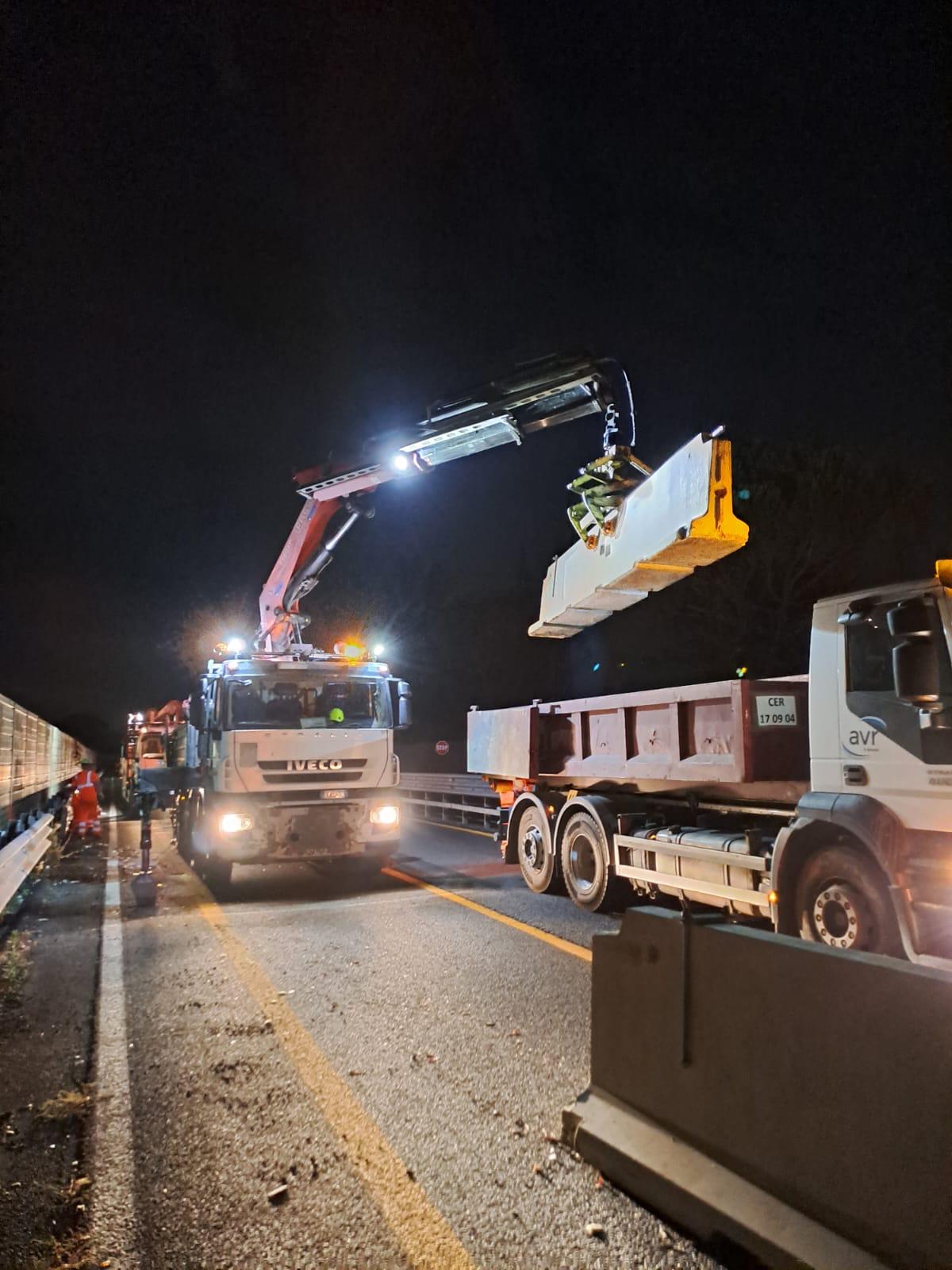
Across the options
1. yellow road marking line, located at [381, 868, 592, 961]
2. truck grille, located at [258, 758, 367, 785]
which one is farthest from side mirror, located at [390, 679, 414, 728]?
yellow road marking line, located at [381, 868, 592, 961]

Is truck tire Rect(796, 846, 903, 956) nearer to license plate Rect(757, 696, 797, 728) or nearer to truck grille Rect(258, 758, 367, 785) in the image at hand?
license plate Rect(757, 696, 797, 728)

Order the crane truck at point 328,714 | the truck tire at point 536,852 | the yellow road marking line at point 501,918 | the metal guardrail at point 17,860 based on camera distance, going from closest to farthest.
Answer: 1. the yellow road marking line at point 501,918
2. the metal guardrail at point 17,860
3. the crane truck at point 328,714
4. the truck tire at point 536,852

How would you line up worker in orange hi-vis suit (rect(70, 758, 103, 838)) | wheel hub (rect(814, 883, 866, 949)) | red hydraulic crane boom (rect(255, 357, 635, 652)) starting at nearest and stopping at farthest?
wheel hub (rect(814, 883, 866, 949)), red hydraulic crane boom (rect(255, 357, 635, 652)), worker in orange hi-vis suit (rect(70, 758, 103, 838))

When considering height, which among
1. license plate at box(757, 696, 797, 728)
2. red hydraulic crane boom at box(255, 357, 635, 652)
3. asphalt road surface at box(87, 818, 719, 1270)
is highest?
red hydraulic crane boom at box(255, 357, 635, 652)

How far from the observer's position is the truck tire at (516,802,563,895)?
963 centimetres

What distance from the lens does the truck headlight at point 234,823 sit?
32.2 ft

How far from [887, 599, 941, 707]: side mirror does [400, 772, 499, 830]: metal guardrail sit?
12.5 meters

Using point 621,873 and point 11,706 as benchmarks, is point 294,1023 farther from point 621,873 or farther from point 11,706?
point 11,706

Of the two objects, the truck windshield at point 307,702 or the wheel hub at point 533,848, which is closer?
the wheel hub at point 533,848

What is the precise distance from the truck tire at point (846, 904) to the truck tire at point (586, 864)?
2816 mm

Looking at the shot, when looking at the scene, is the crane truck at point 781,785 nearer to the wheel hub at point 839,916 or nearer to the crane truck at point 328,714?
the wheel hub at point 839,916


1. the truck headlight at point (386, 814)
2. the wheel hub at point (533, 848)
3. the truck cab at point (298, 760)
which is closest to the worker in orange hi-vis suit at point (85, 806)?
the truck cab at point (298, 760)

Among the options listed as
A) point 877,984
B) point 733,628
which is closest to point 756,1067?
point 877,984

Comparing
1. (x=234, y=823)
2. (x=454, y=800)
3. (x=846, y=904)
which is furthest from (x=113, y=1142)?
(x=454, y=800)
